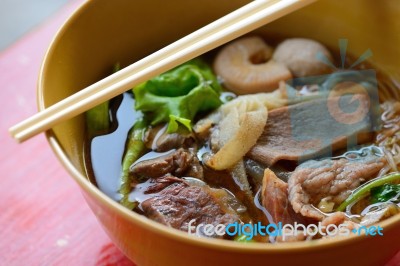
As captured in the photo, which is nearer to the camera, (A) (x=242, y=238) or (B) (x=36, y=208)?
(A) (x=242, y=238)

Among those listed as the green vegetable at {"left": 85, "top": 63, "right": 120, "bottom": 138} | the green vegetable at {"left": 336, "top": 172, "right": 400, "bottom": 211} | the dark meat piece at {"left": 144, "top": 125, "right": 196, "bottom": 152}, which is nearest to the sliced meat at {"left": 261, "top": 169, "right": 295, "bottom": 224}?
the green vegetable at {"left": 336, "top": 172, "right": 400, "bottom": 211}

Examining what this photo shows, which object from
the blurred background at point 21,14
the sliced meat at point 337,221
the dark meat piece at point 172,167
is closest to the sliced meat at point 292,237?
the sliced meat at point 337,221

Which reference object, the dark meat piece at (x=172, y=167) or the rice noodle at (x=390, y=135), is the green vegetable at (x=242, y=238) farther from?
the rice noodle at (x=390, y=135)

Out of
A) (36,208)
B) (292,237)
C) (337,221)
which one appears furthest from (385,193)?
(36,208)

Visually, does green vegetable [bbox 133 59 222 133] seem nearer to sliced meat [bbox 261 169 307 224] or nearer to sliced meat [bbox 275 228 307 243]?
sliced meat [bbox 261 169 307 224]

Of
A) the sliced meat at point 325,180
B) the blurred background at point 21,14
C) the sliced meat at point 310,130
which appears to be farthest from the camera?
the blurred background at point 21,14

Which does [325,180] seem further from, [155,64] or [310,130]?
[155,64]

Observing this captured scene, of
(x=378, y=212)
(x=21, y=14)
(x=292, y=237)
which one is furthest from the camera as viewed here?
(x=21, y=14)
